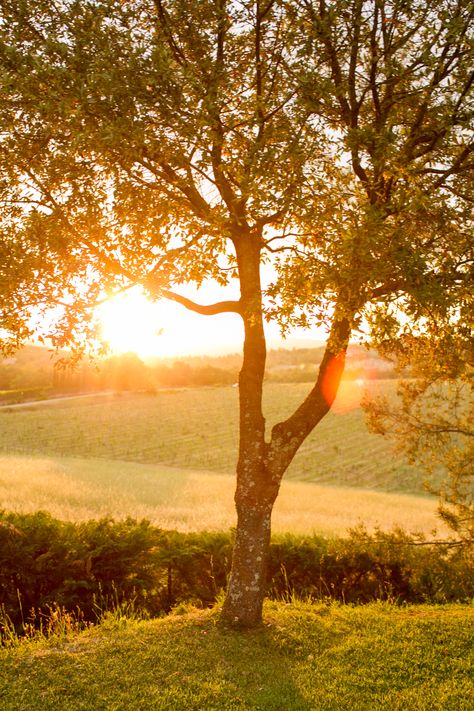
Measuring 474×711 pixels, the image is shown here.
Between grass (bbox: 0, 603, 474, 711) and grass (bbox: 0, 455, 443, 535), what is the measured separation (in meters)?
11.5

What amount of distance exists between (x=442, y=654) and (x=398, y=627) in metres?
1.11

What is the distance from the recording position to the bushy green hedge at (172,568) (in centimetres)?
1275

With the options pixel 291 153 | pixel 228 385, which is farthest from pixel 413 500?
pixel 228 385

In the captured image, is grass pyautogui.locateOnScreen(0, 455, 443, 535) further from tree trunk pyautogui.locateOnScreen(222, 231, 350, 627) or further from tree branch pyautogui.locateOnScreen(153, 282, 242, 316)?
tree branch pyautogui.locateOnScreen(153, 282, 242, 316)

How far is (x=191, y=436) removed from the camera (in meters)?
60.4

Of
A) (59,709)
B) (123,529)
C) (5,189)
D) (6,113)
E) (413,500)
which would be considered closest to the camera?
(59,709)

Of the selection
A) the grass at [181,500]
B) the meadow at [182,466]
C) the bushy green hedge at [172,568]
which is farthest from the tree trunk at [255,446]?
the grass at [181,500]

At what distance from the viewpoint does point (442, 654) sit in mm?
9883

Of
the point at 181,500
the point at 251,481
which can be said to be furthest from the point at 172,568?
the point at 181,500

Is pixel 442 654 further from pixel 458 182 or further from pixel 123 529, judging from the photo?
pixel 458 182

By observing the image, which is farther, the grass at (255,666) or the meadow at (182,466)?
the meadow at (182,466)

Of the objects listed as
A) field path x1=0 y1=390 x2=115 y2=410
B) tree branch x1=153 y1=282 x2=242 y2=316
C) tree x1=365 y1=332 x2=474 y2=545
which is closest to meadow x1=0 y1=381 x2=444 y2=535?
tree x1=365 y1=332 x2=474 y2=545

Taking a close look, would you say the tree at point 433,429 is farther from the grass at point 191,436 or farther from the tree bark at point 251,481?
the grass at point 191,436

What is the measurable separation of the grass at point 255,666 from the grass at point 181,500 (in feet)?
37.7
